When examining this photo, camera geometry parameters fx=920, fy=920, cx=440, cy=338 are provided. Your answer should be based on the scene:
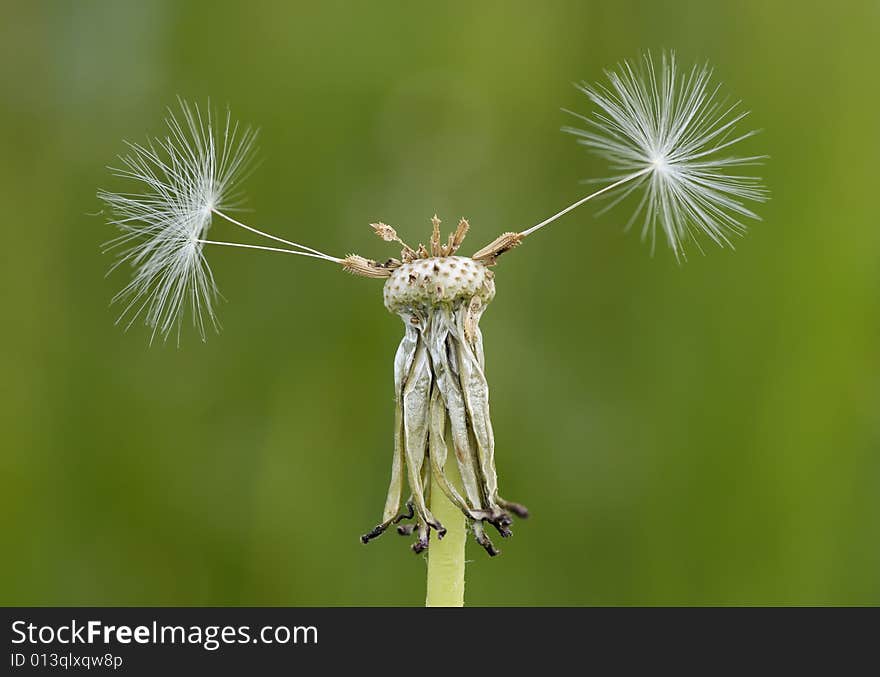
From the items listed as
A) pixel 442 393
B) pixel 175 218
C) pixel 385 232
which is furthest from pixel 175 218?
pixel 442 393

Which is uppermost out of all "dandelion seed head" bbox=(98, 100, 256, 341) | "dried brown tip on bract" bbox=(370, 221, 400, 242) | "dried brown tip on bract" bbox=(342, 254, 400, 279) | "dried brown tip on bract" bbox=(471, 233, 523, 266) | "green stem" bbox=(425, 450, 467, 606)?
"dandelion seed head" bbox=(98, 100, 256, 341)

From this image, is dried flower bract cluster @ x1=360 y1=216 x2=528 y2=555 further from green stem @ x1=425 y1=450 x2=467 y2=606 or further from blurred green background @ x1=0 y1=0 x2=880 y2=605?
blurred green background @ x1=0 y1=0 x2=880 y2=605

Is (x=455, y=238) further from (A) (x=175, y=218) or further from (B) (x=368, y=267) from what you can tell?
(A) (x=175, y=218)

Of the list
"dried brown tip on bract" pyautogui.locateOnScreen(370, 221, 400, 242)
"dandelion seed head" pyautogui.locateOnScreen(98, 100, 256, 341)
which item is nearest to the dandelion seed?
"dandelion seed head" pyautogui.locateOnScreen(98, 100, 256, 341)

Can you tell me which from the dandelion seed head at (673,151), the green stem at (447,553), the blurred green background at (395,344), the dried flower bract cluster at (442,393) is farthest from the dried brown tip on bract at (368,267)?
the blurred green background at (395,344)

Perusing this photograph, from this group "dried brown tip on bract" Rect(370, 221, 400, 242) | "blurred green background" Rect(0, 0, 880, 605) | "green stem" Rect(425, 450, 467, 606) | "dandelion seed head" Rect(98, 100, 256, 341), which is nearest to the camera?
"green stem" Rect(425, 450, 467, 606)

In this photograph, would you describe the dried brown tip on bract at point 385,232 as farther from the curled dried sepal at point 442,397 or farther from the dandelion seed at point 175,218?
the dandelion seed at point 175,218

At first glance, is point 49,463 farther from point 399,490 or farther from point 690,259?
point 690,259
